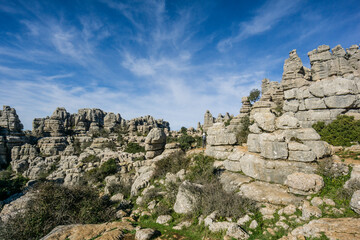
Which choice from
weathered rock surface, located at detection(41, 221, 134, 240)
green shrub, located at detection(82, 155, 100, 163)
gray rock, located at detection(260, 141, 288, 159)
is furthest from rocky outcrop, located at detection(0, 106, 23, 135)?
gray rock, located at detection(260, 141, 288, 159)

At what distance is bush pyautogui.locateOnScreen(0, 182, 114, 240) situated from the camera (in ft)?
22.4

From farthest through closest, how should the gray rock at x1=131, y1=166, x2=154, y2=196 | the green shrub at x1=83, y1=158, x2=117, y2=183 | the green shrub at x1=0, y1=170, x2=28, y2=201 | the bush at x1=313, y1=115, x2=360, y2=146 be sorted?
the green shrub at x1=0, y1=170, x2=28, y2=201 < the green shrub at x1=83, y1=158, x2=117, y2=183 < the bush at x1=313, y1=115, x2=360, y2=146 < the gray rock at x1=131, y1=166, x2=154, y2=196

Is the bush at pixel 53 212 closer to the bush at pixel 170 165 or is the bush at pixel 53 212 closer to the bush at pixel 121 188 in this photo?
the bush at pixel 121 188

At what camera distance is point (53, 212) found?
7762 millimetres

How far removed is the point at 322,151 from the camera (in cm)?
837

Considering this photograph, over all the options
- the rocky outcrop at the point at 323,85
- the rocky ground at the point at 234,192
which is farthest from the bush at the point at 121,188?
the rocky outcrop at the point at 323,85

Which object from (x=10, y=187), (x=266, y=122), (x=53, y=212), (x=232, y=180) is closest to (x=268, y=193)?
(x=232, y=180)

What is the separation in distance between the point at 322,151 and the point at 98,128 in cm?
6727

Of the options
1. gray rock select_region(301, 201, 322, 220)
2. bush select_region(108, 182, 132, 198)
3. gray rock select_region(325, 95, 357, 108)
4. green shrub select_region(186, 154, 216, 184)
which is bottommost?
bush select_region(108, 182, 132, 198)

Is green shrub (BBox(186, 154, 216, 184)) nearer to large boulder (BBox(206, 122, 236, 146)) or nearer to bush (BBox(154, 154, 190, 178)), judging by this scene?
bush (BBox(154, 154, 190, 178))

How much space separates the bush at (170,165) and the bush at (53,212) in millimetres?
4724

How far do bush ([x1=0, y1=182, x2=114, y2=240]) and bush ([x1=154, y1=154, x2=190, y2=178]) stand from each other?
4.72 m

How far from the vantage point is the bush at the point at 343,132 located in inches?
468

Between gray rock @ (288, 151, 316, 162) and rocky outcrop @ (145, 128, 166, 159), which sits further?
rocky outcrop @ (145, 128, 166, 159)
